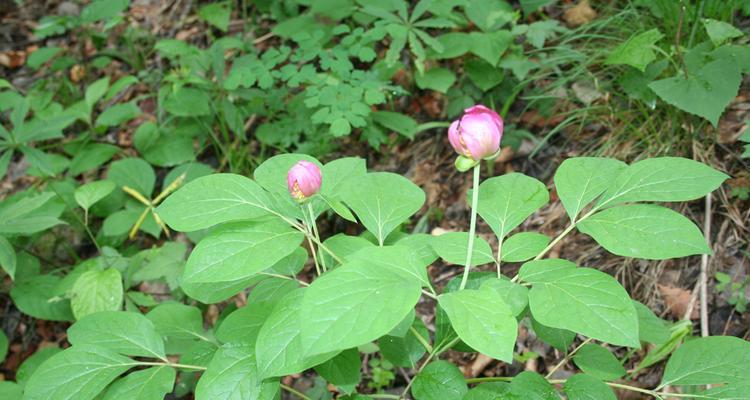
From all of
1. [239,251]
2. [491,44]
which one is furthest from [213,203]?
[491,44]

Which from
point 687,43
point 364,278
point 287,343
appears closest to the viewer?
point 364,278

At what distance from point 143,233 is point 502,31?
207 centimetres

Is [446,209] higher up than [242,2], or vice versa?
[242,2]

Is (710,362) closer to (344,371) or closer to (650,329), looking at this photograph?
(650,329)

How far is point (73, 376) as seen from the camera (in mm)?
1263

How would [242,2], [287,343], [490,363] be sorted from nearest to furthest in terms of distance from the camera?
[287,343], [490,363], [242,2]

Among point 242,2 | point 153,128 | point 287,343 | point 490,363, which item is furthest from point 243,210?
point 242,2

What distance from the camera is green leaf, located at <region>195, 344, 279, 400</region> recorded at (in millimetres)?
1149

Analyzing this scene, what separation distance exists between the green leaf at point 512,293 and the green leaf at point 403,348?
34 cm

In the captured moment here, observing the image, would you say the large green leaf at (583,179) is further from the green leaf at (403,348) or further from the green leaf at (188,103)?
the green leaf at (188,103)

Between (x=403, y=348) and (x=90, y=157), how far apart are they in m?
2.55

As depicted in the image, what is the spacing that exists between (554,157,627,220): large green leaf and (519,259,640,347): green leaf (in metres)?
0.20

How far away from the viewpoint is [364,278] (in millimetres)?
985

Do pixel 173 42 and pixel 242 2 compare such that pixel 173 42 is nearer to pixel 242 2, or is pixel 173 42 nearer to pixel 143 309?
pixel 242 2
